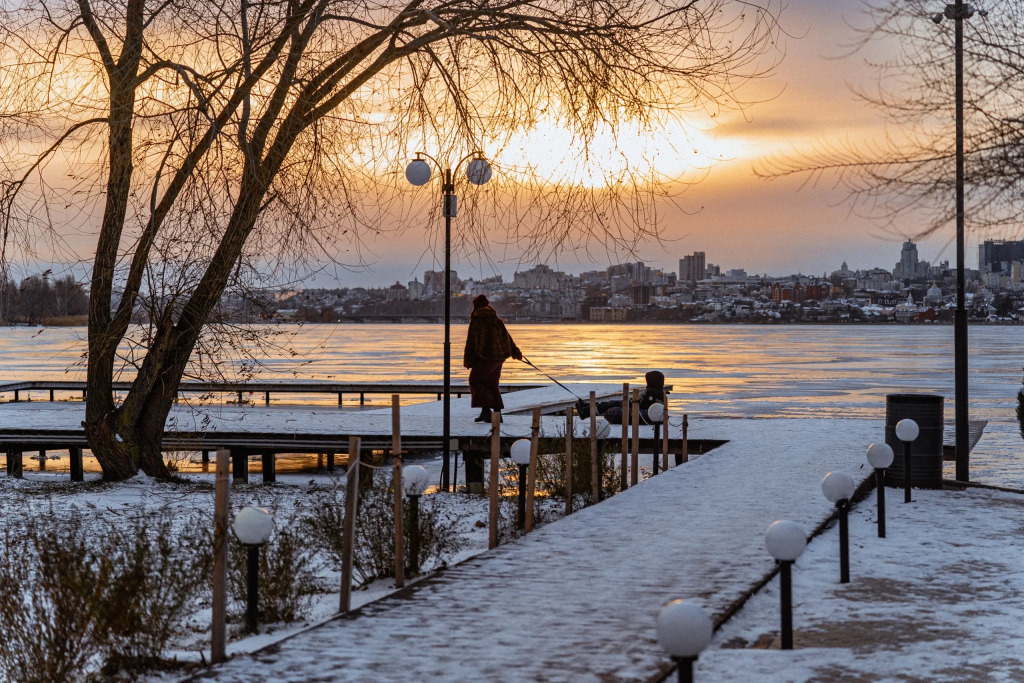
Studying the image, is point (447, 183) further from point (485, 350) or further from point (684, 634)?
point (684, 634)

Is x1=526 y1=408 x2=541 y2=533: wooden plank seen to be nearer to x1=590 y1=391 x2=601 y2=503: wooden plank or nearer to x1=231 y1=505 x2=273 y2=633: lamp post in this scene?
x1=590 y1=391 x2=601 y2=503: wooden plank

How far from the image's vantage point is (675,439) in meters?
14.9

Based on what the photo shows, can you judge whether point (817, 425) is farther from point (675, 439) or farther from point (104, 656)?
point (104, 656)

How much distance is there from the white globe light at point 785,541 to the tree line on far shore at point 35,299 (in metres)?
7.65

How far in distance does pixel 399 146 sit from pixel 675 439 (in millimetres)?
6745

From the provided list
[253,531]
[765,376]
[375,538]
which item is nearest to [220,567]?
[253,531]

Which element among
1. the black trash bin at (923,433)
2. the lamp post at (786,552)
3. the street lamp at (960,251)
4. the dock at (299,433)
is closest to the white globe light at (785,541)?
the lamp post at (786,552)

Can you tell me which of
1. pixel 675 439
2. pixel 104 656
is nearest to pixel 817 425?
pixel 675 439

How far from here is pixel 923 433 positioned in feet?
36.5

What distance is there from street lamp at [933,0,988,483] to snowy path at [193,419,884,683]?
5.96 feet

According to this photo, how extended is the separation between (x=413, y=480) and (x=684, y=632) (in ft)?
12.6

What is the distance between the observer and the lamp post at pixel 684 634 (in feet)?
12.4

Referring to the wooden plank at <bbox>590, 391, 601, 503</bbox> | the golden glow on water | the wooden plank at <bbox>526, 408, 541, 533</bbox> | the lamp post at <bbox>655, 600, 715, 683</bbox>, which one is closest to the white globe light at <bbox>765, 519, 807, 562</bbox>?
the lamp post at <bbox>655, 600, 715, 683</bbox>

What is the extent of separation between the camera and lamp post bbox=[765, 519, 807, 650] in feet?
18.4
